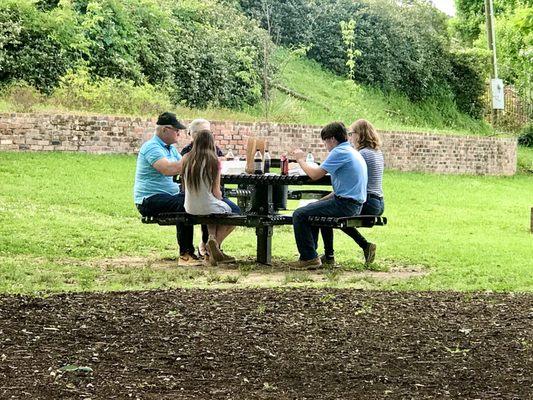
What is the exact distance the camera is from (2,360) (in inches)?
263

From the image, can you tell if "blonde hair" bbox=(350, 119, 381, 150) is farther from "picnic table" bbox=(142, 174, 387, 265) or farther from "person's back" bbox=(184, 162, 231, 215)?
"person's back" bbox=(184, 162, 231, 215)

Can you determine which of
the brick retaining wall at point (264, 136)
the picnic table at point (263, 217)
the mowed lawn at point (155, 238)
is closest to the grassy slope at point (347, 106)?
the brick retaining wall at point (264, 136)

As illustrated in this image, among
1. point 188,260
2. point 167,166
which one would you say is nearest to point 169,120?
point 167,166

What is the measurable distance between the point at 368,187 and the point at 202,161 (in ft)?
6.14

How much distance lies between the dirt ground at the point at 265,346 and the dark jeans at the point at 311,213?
235 cm

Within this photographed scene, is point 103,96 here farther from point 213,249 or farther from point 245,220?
point 245,220

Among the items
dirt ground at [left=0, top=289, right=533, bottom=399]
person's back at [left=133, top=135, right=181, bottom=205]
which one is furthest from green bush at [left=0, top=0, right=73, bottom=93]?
dirt ground at [left=0, top=289, right=533, bottom=399]

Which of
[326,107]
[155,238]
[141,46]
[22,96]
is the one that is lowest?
[155,238]

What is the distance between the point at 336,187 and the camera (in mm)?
11812

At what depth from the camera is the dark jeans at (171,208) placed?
40.2 ft

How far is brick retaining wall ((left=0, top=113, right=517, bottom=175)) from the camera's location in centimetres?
2206

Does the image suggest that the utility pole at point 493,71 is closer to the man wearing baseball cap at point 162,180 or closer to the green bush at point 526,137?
the green bush at point 526,137

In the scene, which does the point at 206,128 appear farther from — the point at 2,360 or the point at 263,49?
the point at 263,49

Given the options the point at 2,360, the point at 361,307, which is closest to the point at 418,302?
the point at 361,307
